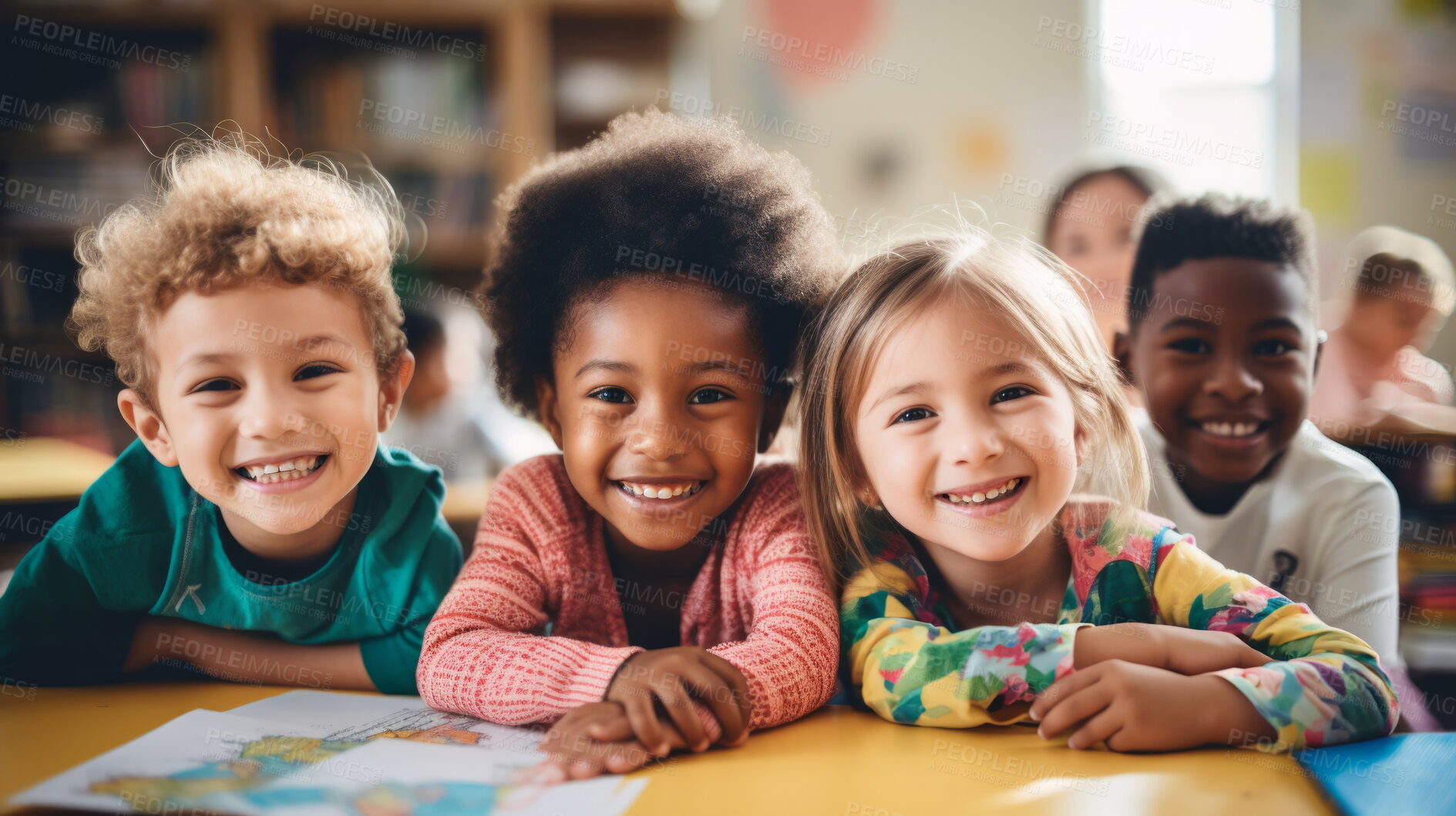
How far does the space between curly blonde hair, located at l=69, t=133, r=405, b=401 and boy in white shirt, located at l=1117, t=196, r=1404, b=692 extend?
82 cm

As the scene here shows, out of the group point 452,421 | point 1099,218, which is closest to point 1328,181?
point 1099,218

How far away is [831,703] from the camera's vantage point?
35.3 inches

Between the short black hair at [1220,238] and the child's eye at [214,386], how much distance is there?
0.93 m

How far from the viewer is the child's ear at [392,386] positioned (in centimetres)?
93

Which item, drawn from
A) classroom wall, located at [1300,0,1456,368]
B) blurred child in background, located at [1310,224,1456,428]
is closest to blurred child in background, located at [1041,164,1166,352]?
blurred child in background, located at [1310,224,1456,428]

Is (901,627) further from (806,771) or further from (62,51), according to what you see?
(62,51)

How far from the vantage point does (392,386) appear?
3.10ft

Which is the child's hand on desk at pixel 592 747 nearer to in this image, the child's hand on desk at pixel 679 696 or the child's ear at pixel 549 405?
→ the child's hand on desk at pixel 679 696

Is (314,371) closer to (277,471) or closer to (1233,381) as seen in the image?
(277,471)

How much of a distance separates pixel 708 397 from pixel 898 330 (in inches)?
7.4

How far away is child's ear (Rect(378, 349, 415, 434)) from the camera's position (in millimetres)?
928

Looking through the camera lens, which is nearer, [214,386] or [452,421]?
[214,386]

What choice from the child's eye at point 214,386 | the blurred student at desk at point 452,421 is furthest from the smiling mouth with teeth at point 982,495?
the blurred student at desk at point 452,421

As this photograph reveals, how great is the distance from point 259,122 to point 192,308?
2.84 metres
